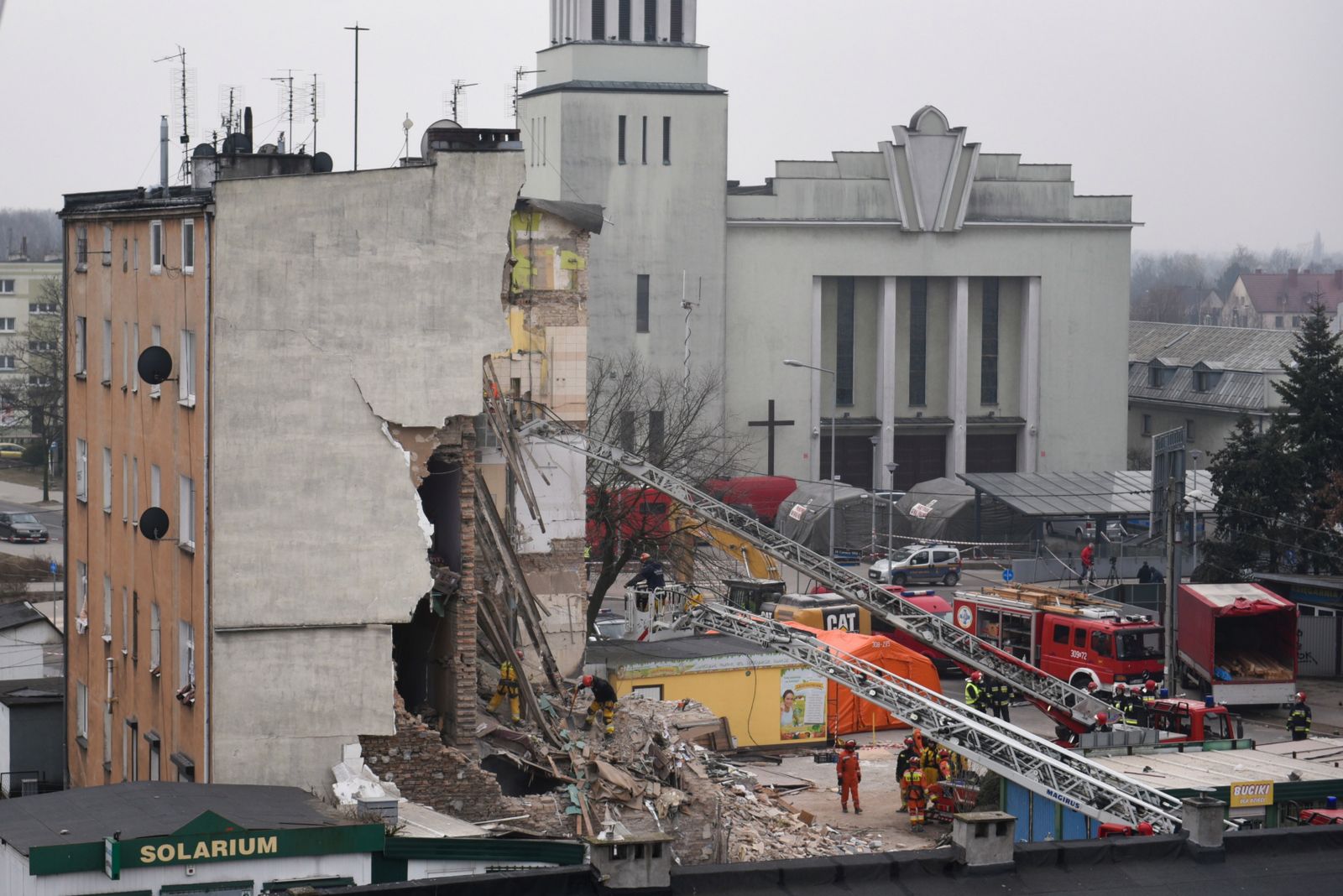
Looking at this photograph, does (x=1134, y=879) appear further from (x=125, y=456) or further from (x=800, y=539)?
(x=800, y=539)

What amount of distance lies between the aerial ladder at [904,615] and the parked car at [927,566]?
23567mm

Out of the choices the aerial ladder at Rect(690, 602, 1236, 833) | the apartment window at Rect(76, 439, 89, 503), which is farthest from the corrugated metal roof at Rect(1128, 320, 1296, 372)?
the apartment window at Rect(76, 439, 89, 503)

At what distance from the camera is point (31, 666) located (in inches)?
1432

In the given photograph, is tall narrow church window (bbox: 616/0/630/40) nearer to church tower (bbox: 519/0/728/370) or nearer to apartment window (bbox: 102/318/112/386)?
church tower (bbox: 519/0/728/370)

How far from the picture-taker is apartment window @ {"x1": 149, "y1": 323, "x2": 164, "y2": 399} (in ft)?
73.9

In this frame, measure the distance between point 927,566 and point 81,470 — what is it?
103 feet

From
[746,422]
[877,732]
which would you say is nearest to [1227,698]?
[877,732]

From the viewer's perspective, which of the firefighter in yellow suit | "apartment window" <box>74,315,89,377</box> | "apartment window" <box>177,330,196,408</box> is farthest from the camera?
"apartment window" <box>74,315,89,377</box>

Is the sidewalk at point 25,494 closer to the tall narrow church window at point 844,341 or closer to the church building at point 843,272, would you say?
the church building at point 843,272

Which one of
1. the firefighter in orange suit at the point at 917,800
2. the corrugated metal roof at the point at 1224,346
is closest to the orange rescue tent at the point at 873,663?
the firefighter in orange suit at the point at 917,800

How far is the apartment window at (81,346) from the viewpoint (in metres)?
26.6

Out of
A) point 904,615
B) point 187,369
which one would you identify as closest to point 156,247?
point 187,369

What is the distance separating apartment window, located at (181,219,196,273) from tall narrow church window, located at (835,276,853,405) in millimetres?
52625

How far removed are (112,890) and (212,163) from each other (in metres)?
10.6
